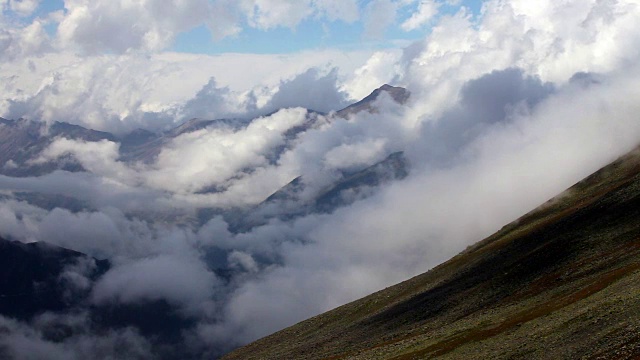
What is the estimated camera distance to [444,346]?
270 ft

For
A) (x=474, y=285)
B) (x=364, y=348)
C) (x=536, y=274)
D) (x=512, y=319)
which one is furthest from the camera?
(x=474, y=285)

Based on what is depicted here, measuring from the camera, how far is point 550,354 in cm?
5781

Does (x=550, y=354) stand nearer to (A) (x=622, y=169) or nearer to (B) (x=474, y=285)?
(B) (x=474, y=285)

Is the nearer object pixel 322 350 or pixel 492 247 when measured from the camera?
pixel 322 350

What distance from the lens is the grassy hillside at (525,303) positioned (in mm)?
62312

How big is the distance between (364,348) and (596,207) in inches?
2223

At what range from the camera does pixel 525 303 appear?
300 ft

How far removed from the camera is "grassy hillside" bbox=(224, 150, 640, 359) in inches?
2453

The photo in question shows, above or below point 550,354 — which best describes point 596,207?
above

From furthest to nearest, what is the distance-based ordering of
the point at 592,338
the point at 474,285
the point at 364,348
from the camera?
the point at 474,285 < the point at 364,348 < the point at 592,338

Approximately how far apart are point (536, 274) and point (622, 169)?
8333 cm

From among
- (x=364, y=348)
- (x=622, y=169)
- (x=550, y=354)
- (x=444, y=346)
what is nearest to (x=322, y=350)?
(x=364, y=348)

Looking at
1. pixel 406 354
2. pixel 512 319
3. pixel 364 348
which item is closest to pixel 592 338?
pixel 512 319

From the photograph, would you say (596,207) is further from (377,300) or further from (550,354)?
(550,354)
